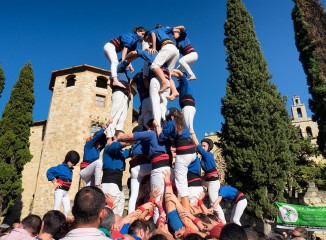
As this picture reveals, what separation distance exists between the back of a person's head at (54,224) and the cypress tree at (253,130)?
12.7 meters

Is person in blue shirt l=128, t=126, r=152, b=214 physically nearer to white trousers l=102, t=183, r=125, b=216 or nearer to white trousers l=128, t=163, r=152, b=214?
white trousers l=128, t=163, r=152, b=214

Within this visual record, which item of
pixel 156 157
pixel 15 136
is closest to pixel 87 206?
pixel 156 157

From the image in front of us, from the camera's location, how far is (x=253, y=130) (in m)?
16.2

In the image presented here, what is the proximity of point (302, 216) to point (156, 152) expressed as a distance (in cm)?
1030

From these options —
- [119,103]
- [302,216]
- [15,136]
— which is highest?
[15,136]

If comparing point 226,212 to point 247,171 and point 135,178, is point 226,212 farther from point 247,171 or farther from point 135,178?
point 135,178

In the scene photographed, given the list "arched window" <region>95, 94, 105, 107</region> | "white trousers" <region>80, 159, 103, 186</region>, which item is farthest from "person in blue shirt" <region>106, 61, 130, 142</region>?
"arched window" <region>95, 94, 105, 107</region>

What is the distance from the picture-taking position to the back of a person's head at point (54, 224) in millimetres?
3320

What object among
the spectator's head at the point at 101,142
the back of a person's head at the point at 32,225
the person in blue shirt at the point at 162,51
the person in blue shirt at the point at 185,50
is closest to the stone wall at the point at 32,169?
the spectator's head at the point at 101,142

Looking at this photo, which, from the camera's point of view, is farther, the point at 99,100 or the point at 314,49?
the point at 99,100

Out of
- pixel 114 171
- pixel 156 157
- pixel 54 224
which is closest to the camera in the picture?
pixel 54 224

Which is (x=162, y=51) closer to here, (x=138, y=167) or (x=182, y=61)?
(x=182, y=61)

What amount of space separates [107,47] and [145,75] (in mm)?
1261

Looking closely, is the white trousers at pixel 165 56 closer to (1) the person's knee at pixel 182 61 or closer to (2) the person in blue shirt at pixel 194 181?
(1) the person's knee at pixel 182 61
